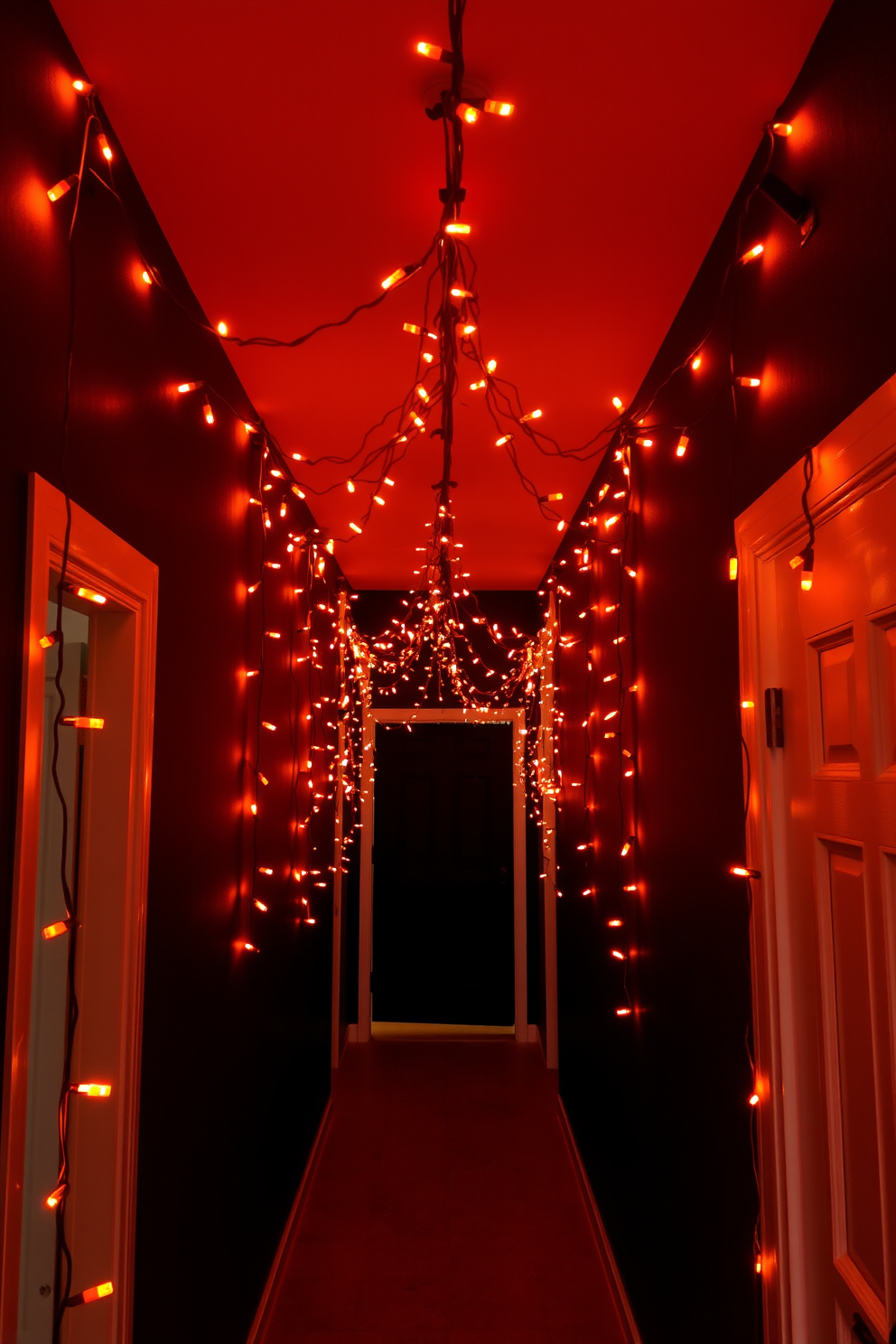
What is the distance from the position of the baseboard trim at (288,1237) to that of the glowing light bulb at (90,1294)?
1.46 m

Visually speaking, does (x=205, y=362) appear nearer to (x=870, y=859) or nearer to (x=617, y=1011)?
(x=870, y=859)

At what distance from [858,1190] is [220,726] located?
1.82 metres

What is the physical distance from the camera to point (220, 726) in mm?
2457

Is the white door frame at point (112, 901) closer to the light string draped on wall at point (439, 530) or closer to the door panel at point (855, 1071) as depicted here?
the light string draped on wall at point (439, 530)

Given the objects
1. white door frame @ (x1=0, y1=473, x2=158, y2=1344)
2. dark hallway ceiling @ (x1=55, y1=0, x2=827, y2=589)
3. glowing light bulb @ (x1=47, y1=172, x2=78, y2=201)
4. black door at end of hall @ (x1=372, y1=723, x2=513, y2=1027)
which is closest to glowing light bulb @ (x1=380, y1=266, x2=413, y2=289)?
dark hallway ceiling @ (x1=55, y1=0, x2=827, y2=589)

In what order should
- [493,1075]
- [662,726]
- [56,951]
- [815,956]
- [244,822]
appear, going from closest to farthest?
[815,956]
[56,951]
[662,726]
[244,822]
[493,1075]

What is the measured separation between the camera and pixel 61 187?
1.37 meters

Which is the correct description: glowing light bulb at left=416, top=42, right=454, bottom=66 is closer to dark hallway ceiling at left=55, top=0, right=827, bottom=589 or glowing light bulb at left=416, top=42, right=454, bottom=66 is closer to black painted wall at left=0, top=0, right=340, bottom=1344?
dark hallway ceiling at left=55, top=0, right=827, bottom=589

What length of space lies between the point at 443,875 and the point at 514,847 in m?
0.54

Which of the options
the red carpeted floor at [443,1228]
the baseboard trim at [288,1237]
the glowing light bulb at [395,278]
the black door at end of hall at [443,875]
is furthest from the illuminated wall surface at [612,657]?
the black door at end of hall at [443,875]

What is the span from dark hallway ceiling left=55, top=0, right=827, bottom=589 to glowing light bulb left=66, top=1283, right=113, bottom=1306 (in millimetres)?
2087

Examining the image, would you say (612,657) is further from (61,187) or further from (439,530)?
(61,187)

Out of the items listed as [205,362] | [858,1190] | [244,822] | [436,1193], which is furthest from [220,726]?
[436,1193]

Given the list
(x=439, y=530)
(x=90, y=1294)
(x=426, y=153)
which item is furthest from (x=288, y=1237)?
(x=426, y=153)
